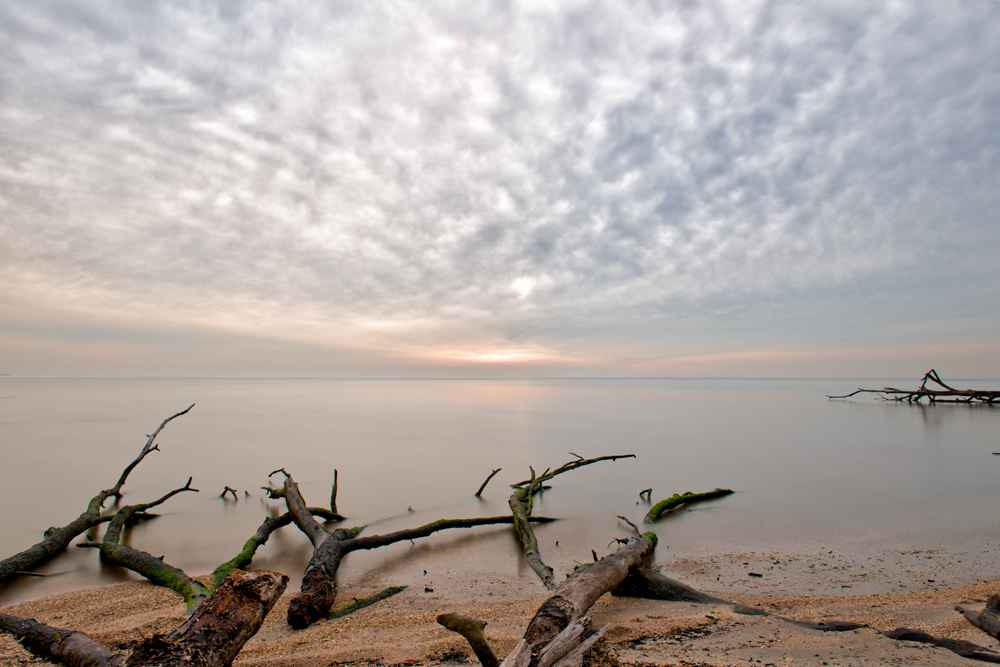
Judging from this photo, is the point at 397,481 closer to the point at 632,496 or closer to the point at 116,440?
the point at 632,496

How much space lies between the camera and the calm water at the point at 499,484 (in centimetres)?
693

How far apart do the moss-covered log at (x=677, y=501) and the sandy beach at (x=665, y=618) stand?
6.64 feet

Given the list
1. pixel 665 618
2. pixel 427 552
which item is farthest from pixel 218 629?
pixel 427 552

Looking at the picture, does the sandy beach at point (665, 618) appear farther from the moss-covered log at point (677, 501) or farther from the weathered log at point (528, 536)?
the moss-covered log at point (677, 501)

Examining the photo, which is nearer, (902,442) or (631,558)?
(631,558)

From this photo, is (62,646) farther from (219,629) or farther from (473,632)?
(473,632)

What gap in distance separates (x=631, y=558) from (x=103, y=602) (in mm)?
5521

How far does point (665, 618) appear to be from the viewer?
159 inches

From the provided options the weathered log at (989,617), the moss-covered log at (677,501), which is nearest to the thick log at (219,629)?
the weathered log at (989,617)

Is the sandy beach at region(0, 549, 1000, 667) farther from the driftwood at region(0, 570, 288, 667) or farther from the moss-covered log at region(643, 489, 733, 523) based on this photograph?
the moss-covered log at region(643, 489, 733, 523)

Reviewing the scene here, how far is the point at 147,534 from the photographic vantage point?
7.84m

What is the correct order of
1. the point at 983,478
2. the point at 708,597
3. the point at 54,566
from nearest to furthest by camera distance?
the point at 708,597 → the point at 54,566 → the point at 983,478

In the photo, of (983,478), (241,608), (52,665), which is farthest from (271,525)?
(983,478)

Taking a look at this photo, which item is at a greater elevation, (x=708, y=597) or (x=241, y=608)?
(x=241, y=608)
